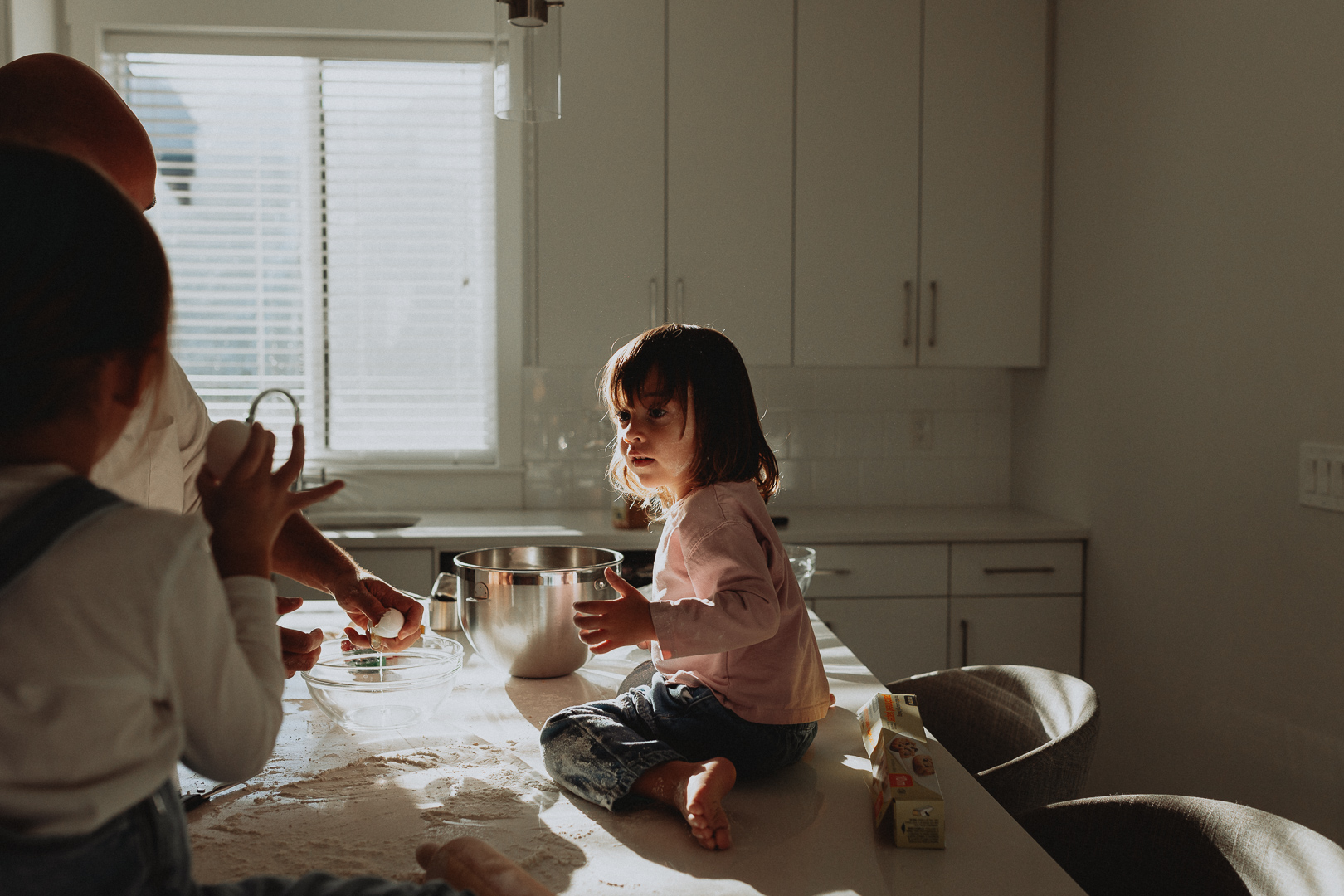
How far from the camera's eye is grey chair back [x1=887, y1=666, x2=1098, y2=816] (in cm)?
126

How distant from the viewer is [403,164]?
10.5ft

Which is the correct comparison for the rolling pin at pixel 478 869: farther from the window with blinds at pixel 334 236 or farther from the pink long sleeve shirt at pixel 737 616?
the window with blinds at pixel 334 236

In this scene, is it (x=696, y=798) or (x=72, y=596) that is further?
(x=696, y=798)

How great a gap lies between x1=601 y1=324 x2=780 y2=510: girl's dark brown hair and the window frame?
1855 millimetres

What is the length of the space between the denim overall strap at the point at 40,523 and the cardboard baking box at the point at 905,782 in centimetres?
66

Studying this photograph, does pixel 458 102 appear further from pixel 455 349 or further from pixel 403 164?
pixel 455 349

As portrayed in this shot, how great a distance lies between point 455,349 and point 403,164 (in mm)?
621

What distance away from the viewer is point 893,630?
2795 millimetres

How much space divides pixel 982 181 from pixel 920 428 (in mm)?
840

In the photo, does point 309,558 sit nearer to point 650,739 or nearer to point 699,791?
point 650,739

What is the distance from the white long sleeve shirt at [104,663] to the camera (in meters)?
0.54

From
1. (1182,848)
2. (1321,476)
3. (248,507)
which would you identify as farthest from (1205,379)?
(248,507)

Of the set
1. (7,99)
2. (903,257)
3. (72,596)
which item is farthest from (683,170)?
(72,596)

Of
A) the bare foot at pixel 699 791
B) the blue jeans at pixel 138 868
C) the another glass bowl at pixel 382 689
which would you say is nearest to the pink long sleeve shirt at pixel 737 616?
the bare foot at pixel 699 791
